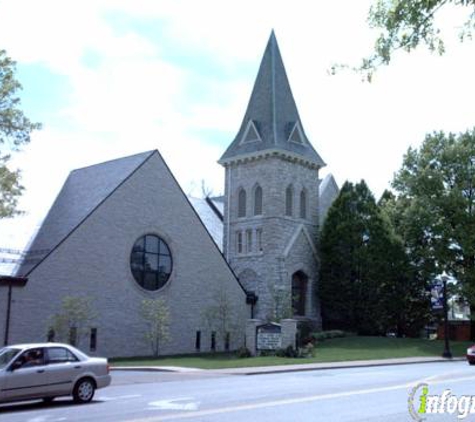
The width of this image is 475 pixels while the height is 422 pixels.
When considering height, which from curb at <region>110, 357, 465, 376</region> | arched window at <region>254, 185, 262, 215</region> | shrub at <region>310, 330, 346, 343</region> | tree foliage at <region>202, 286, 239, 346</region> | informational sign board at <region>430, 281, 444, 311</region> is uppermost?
arched window at <region>254, 185, 262, 215</region>

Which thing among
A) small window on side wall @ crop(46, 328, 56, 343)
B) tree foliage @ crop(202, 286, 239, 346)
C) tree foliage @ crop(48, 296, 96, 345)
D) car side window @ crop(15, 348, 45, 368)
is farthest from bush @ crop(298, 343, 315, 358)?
car side window @ crop(15, 348, 45, 368)

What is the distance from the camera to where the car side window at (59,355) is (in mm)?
15977

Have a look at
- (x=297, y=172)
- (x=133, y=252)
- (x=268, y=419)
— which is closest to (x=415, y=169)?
(x=297, y=172)

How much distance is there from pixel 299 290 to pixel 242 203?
778 cm

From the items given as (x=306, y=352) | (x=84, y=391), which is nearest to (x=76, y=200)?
(x=306, y=352)

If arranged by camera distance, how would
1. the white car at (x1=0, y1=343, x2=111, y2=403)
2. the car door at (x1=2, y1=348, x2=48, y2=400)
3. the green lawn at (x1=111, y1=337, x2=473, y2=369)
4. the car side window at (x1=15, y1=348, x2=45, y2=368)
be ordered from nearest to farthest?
the car door at (x1=2, y1=348, x2=48, y2=400)
the white car at (x1=0, y1=343, x2=111, y2=403)
the car side window at (x1=15, y1=348, x2=45, y2=368)
the green lawn at (x1=111, y1=337, x2=473, y2=369)

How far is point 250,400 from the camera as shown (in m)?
15.3

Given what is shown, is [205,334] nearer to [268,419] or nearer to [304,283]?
[304,283]

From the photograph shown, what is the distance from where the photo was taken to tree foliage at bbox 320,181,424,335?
47188mm

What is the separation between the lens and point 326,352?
120ft

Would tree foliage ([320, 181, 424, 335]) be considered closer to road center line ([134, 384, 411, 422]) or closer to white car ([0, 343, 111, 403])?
road center line ([134, 384, 411, 422])

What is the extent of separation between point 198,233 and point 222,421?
29.1m

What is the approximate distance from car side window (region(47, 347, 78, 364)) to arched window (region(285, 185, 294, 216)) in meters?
34.0

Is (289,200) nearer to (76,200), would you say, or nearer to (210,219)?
(210,219)
